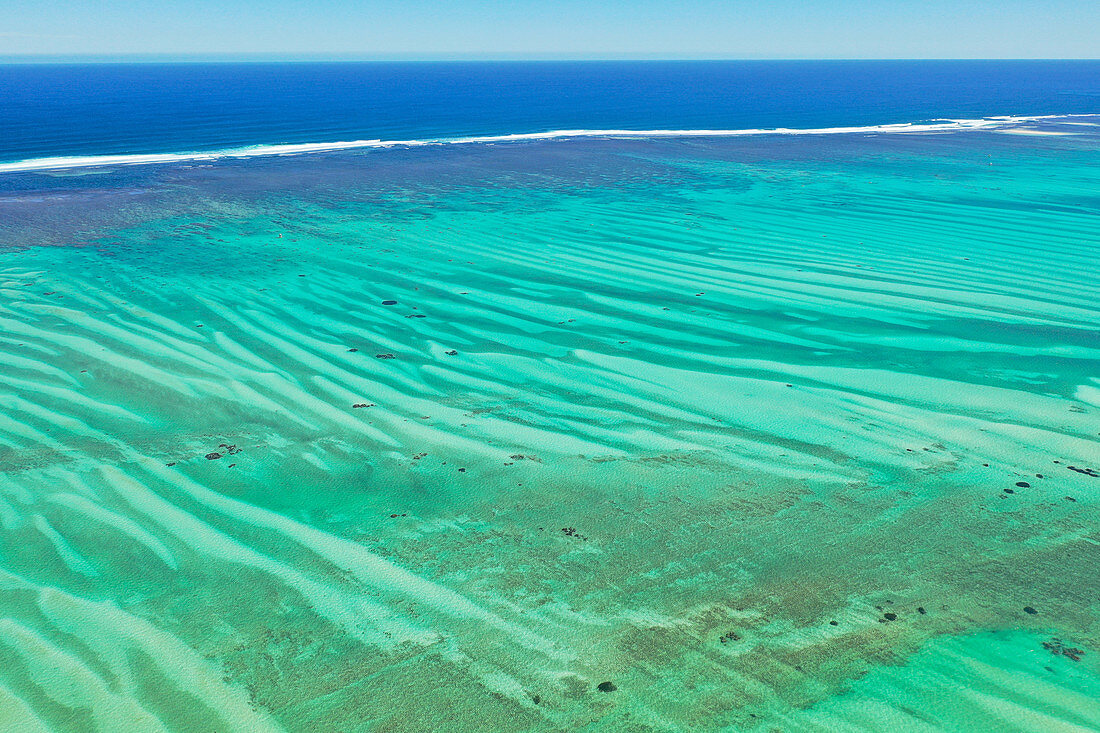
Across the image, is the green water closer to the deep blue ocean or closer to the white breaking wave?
the white breaking wave

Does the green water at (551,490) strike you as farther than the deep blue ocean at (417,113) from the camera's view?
No

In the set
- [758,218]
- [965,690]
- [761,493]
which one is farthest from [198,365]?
[758,218]

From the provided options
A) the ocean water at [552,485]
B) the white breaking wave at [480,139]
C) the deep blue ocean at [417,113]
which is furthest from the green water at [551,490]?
the deep blue ocean at [417,113]

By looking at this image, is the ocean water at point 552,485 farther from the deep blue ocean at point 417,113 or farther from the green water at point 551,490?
the deep blue ocean at point 417,113

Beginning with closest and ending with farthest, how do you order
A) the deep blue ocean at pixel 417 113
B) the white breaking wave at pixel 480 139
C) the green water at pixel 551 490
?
the green water at pixel 551 490, the white breaking wave at pixel 480 139, the deep blue ocean at pixel 417 113

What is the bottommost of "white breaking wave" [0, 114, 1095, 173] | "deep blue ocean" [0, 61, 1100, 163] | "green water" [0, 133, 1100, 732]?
"green water" [0, 133, 1100, 732]

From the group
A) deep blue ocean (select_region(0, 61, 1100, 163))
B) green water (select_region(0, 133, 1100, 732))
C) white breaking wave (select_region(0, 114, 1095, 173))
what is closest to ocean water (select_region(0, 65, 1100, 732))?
green water (select_region(0, 133, 1100, 732))

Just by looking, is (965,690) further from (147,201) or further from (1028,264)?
(147,201)

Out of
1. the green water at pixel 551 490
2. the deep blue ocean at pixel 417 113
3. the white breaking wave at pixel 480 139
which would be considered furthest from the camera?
the deep blue ocean at pixel 417 113
